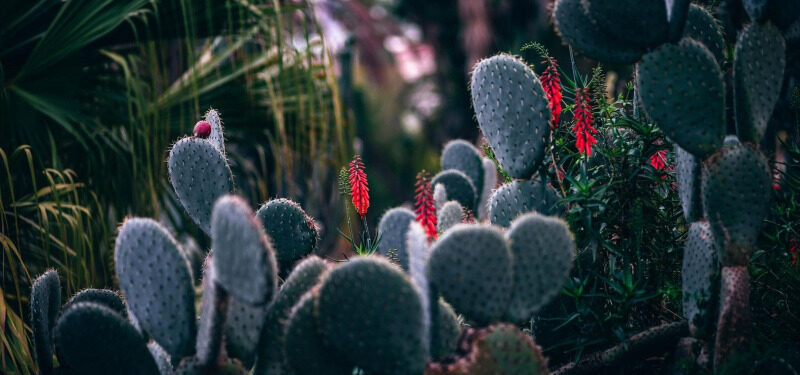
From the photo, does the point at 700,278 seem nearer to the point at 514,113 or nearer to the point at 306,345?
the point at 514,113

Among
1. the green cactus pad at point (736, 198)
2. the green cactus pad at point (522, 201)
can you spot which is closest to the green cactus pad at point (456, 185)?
the green cactus pad at point (522, 201)

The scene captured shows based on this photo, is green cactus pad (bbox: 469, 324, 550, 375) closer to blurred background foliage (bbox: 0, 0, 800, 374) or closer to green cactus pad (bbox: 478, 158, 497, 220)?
→ blurred background foliage (bbox: 0, 0, 800, 374)

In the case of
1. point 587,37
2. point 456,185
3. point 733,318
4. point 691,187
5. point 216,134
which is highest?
point 587,37

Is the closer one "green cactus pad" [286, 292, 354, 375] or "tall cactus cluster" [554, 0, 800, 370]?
"green cactus pad" [286, 292, 354, 375]

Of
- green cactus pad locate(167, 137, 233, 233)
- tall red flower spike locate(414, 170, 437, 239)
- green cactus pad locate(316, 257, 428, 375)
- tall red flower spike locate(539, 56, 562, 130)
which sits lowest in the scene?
green cactus pad locate(316, 257, 428, 375)

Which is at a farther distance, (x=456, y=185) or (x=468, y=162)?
(x=468, y=162)

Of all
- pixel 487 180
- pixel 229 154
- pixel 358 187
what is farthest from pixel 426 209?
pixel 229 154

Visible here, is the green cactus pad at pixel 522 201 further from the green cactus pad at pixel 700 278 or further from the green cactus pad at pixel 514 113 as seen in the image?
the green cactus pad at pixel 700 278

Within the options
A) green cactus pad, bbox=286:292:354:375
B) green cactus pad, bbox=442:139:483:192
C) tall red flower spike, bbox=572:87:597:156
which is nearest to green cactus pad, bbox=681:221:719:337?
tall red flower spike, bbox=572:87:597:156
